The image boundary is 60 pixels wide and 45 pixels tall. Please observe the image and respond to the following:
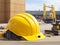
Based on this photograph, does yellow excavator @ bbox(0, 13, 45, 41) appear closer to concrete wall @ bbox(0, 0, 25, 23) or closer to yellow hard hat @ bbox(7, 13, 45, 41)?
yellow hard hat @ bbox(7, 13, 45, 41)

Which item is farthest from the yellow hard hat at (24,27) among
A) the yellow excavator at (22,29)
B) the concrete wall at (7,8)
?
the concrete wall at (7,8)

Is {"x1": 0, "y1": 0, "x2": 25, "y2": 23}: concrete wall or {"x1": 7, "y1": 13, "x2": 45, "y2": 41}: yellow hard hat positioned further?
{"x1": 0, "y1": 0, "x2": 25, "y2": 23}: concrete wall

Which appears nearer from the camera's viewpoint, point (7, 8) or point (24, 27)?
point (24, 27)

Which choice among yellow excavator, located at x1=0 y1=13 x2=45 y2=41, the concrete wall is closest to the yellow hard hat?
yellow excavator, located at x1=0 y1=13 x2=45 y2=41

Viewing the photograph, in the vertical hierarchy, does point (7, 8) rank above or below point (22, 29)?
below

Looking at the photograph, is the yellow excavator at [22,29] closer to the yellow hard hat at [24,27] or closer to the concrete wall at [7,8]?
the yellow hard hat at [24,27]

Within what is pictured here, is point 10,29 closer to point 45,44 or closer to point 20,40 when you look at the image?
point 20,40

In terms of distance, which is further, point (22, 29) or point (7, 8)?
point (7, 8)

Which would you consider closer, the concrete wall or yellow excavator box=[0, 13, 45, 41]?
yellow excavator box=[0, 13, 45, 41]

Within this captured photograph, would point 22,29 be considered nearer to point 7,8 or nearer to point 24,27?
point 24,27

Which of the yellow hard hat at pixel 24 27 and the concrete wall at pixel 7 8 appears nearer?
the yellow hard hat at pixel 24 27

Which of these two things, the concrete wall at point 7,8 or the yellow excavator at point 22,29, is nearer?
the yellow excavator at point 22,29

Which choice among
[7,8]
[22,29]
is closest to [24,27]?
[22,29]

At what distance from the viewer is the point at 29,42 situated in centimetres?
766
